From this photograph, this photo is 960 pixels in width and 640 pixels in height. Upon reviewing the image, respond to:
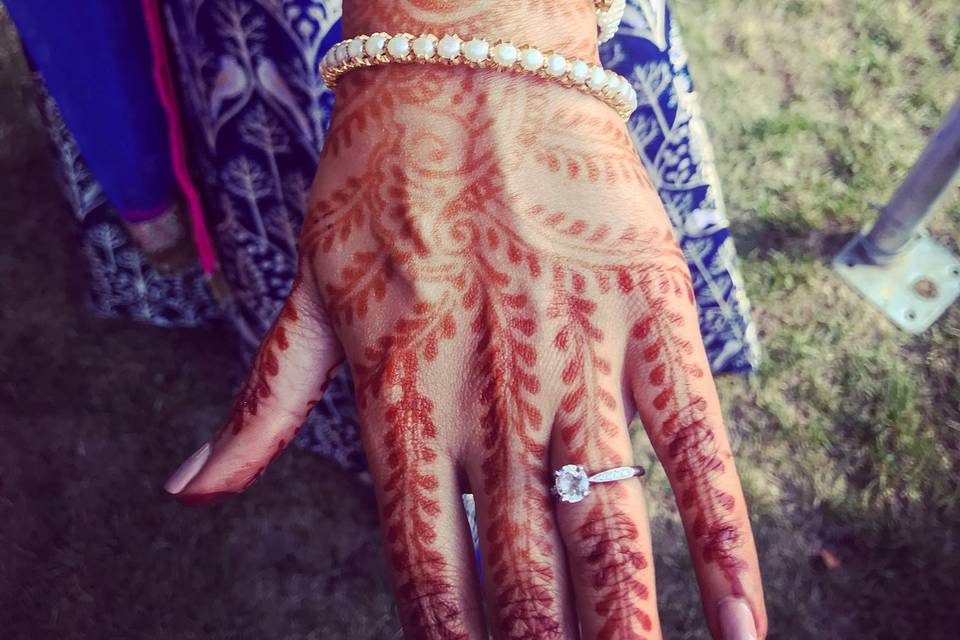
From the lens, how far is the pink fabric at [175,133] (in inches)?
45.2

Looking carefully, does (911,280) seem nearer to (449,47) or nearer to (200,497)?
(449,47)

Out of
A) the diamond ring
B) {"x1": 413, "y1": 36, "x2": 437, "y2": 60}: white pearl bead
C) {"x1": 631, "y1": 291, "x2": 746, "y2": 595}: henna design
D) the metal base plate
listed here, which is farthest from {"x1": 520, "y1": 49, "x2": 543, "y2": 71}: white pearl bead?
the metal base plate

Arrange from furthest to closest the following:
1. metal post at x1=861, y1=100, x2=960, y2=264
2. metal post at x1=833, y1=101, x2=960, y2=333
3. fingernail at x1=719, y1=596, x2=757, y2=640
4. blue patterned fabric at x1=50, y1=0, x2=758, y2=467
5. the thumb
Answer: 1. metal post at x1=833, y1=101, x2=960, y2=333
2. metal post at x1=861, y1=100, x2=960, y2=264
3. blue patterned fabric at x1=50, y1=0, x2=758, y2=467
4. the thumb
5. fingernail at x1=719, y1=596, x2=757, y2=640

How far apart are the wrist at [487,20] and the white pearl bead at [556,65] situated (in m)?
0.04

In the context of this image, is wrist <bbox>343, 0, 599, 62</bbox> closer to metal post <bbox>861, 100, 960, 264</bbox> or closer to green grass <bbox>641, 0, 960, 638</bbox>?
metal post <bbox>861, 100, 960, 264</bbox>

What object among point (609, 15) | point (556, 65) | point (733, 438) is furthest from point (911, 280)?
→ point (556, 65)

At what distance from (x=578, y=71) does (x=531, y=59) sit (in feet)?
0.20

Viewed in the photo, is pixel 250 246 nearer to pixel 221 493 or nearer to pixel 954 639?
pixel 221 493

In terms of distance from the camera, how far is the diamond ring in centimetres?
82

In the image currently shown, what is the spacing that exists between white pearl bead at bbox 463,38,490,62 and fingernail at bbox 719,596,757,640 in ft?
2.19

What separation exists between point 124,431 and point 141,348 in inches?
7.9

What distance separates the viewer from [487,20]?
0.99 m

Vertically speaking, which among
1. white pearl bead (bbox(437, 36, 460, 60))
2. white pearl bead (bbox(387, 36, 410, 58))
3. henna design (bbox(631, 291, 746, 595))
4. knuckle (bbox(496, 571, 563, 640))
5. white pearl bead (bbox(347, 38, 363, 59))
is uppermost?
white pearl bead (bbox(437, 36, 460, 60))

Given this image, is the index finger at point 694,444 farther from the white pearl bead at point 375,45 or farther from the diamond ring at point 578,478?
the white pearl bead at point 375,45
